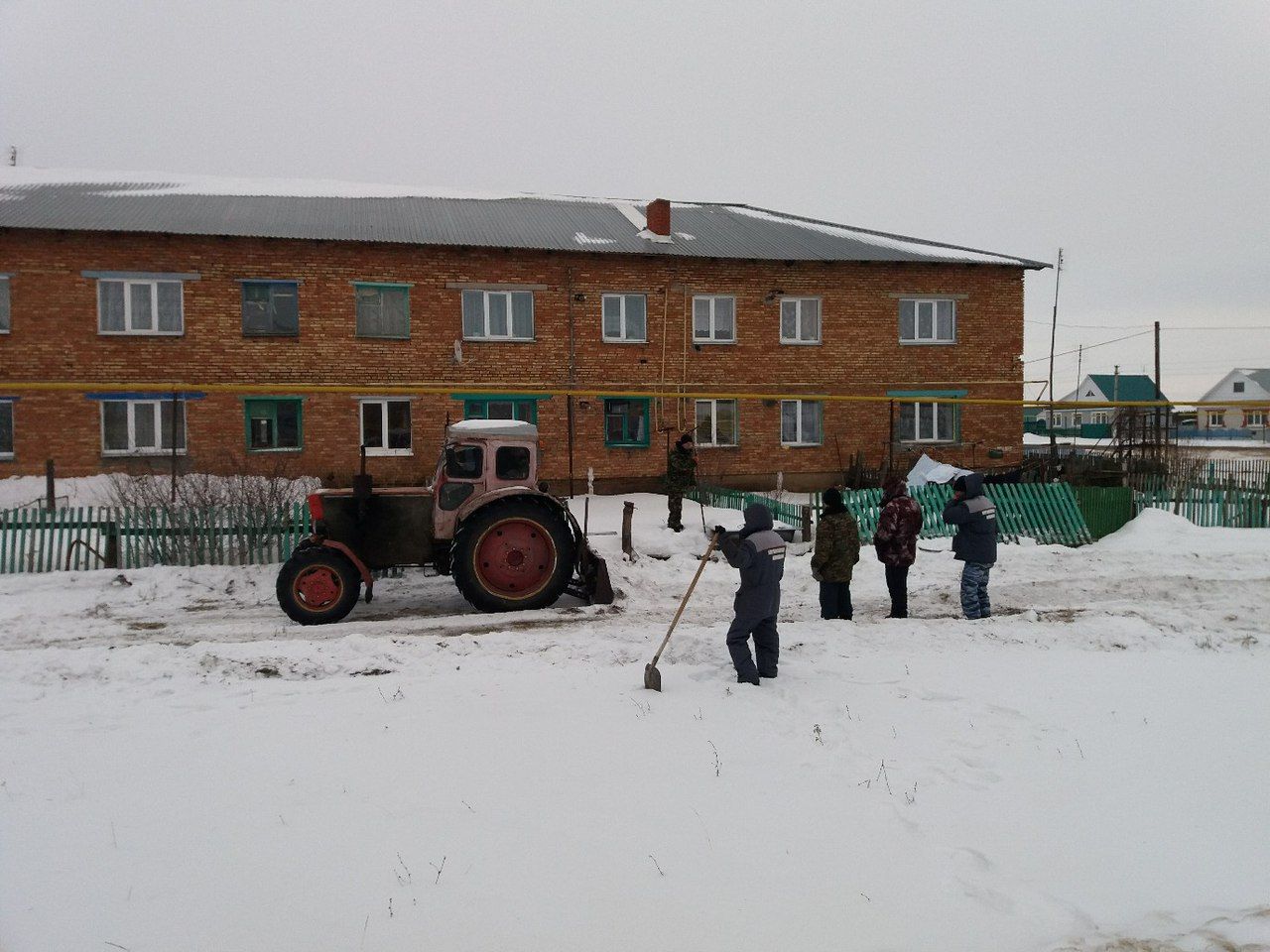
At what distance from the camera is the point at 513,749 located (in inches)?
195

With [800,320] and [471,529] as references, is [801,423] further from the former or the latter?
[471,529]

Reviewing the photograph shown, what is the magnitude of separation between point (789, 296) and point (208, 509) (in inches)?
577

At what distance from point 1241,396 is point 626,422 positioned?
80169 millimetres

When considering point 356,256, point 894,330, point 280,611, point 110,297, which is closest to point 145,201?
point 110,297

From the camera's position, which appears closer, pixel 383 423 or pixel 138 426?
pixel 138 426

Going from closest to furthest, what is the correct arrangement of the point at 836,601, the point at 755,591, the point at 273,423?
the point at 755,591, the point at 836,601, the point at 273,423

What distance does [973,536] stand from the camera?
8.37m

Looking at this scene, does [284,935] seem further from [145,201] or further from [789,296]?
[145,201]

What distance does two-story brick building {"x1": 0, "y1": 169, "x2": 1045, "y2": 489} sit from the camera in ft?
58.7

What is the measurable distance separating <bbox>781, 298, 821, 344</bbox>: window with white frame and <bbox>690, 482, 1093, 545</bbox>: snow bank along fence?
785 cm

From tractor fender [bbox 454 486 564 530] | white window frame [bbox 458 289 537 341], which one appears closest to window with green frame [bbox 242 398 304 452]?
white window frame [bbox 458 289 537 341]

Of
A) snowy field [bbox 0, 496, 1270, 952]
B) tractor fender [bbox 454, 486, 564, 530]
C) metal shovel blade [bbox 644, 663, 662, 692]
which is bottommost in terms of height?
snowy field [bbox 0, 496, 1270, 952]

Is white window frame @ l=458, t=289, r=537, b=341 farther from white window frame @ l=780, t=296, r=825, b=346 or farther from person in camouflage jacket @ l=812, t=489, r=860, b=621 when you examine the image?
person in camouflage jacket @ l=812, t=489, r=860, b=621

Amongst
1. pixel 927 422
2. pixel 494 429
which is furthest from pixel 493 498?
pixel 927 422
